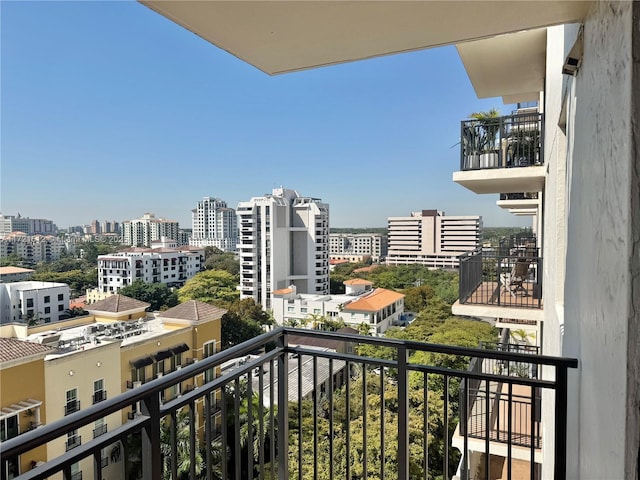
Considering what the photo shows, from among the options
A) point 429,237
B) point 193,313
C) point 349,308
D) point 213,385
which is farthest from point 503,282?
point 429,237

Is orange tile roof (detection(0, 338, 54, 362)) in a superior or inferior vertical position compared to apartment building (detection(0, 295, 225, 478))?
superior

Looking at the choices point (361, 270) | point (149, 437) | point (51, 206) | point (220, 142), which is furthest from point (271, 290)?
point (149, 437)

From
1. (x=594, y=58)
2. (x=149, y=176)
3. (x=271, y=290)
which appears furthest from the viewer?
(x=149, y=176)

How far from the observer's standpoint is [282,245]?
36469mm

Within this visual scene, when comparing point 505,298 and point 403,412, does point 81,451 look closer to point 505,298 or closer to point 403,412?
point 403,412

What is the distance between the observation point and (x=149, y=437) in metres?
1.03

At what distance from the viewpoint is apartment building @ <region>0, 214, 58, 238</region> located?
44.1ft

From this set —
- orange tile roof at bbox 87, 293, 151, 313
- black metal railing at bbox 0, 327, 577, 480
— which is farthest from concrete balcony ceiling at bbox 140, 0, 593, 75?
orange tile roof at bbox 87, 293, 151, 313

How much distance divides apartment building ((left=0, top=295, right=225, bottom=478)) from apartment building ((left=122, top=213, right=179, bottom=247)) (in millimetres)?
10817

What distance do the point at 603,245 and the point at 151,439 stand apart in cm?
116

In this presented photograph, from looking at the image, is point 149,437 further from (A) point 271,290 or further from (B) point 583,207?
(A) point 271,290

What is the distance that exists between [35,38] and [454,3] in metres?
24.4

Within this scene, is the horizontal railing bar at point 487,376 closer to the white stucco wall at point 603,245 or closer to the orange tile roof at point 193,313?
the white stucco wall at point 603,245

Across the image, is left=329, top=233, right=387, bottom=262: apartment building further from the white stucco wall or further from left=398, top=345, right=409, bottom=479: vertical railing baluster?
the white stucco wall
